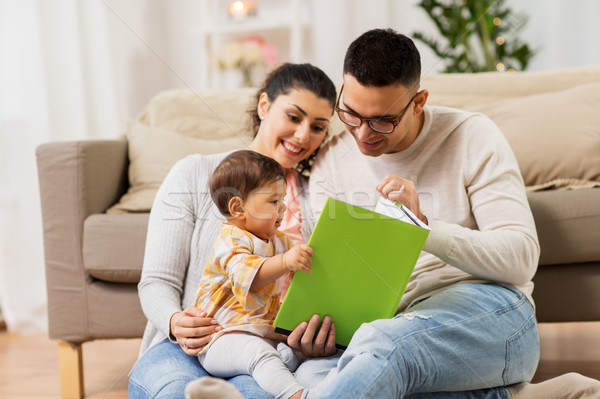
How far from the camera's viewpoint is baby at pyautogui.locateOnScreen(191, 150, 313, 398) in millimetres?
1104

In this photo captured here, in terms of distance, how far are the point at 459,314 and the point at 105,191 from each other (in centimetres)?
117

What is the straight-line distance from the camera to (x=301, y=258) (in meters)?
1.09

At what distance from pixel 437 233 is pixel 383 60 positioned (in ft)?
1.21

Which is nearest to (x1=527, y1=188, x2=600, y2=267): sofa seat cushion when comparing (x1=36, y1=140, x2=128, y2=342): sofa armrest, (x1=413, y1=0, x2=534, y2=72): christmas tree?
(x1=36, y1=140, x2=128, y2=342): sofa armrest

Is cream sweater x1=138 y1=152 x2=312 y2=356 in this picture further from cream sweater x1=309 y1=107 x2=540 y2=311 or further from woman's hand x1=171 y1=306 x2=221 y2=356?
cream sweater x1=309 y1=107 x2=540 y2=311

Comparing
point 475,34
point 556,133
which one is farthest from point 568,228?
point 475,34

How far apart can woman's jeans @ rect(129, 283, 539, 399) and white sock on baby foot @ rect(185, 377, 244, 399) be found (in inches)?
5.9

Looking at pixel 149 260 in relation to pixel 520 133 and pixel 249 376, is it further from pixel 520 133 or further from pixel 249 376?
pixel 520 133

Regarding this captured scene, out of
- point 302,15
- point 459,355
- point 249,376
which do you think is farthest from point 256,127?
point 302,15

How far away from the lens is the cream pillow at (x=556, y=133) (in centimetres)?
173

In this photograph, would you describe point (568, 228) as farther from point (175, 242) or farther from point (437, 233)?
point (175, 242)

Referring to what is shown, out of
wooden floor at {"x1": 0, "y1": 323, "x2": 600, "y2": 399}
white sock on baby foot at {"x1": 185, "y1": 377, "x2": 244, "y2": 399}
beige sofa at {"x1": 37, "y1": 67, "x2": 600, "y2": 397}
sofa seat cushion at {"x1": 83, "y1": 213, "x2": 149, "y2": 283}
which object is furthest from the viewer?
wooden floor at {"x1": 0, "y1": 323, "x2": 600, "y2": 399}

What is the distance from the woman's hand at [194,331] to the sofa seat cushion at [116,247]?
491mm

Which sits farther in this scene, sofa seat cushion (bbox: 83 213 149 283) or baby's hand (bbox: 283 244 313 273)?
sofa seat cushion (bbox: 83 213 149 283)
